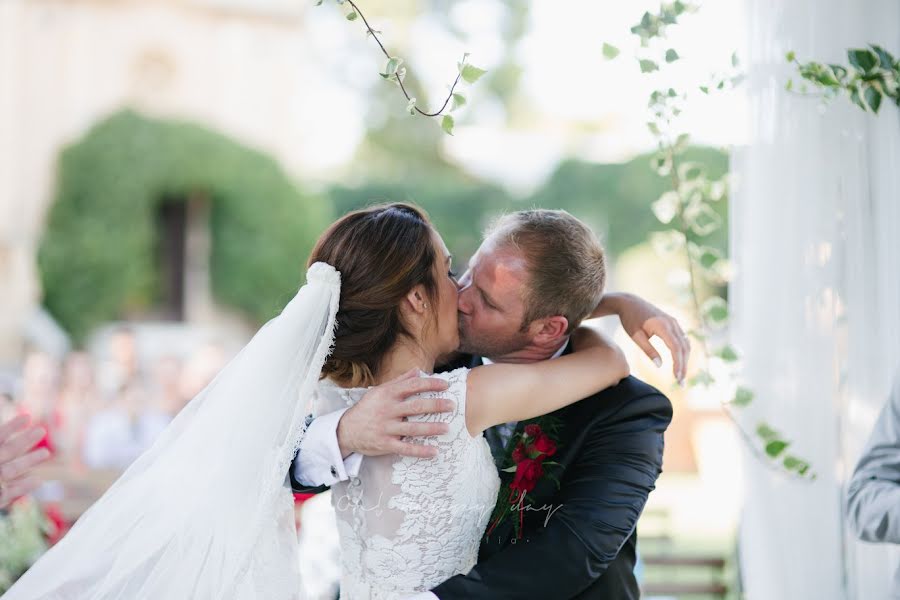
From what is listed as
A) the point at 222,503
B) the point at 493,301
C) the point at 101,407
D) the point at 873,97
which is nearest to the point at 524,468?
the point at 493,301

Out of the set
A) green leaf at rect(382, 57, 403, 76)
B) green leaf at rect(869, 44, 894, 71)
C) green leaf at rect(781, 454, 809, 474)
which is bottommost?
green leaf at rect(781, 454, 809, 474)

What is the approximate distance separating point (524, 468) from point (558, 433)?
15 centimetres

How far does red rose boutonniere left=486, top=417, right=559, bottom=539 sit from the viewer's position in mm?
2232

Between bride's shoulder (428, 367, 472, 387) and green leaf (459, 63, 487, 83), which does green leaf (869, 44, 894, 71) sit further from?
bride's shoulder (428, 367, 472, 387)

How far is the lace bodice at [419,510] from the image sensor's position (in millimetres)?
2125

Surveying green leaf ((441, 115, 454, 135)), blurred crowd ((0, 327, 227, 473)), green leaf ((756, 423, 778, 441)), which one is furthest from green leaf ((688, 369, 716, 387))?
blurred crowd ((0, 327, 227, 473))

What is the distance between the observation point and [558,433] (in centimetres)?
235

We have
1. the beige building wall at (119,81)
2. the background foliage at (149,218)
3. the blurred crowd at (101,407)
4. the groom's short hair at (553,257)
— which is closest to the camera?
the groom's short hair at (553,257)

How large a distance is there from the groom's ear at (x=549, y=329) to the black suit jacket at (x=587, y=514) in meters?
0.17

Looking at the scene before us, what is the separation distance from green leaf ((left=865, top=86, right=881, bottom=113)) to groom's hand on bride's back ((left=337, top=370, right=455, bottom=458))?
1.20 meters

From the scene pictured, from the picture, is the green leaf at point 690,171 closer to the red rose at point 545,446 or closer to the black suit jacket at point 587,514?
the black suit jacket at point 587,514

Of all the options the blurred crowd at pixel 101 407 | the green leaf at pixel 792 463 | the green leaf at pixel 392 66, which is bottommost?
the blurred crowd at pixel 101 407

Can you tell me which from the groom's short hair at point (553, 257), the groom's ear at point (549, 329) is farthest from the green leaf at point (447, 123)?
the groom's ear at point (549, 329)

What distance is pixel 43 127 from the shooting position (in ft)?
57.9
